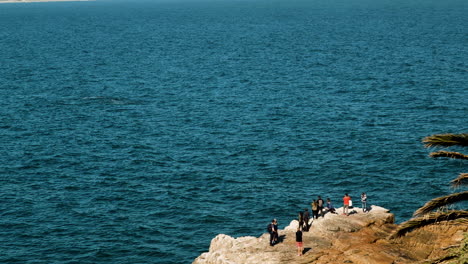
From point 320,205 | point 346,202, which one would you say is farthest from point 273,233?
point 346,202

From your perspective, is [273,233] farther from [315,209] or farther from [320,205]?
[320,205]

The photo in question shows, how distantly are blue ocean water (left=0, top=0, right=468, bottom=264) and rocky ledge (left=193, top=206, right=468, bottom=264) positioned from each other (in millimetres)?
10180

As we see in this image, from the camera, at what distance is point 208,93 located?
124562mm

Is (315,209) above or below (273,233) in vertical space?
below

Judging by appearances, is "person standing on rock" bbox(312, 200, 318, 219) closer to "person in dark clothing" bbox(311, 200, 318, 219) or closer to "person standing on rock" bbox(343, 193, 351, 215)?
"person in dark clothing" bbox(311, 200, 318, 219)

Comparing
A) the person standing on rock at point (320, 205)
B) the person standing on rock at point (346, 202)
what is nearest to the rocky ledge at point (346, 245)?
the person standing on rock at point (346, 202)

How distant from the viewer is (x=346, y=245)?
47.6 m

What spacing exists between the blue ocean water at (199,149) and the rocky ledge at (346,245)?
1018 centimetres

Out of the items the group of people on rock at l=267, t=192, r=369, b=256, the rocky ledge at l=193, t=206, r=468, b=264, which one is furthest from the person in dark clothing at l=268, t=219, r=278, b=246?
the rocky ledge at l=193, t=206, r=468, b=264

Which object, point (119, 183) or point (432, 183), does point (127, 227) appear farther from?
point (432, 183)

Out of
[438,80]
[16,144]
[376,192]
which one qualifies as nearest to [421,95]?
[438,80]

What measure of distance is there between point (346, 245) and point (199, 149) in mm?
42873

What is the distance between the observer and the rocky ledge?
4575 cm

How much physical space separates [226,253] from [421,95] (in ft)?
241
